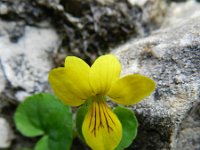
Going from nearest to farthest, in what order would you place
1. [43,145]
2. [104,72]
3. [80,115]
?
[104,72], [80,115], [43,145]

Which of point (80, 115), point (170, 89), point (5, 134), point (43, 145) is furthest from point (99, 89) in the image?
point (5, 134)

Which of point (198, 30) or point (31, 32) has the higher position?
point (198, 30)

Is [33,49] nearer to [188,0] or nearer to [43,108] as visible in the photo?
[43,108]

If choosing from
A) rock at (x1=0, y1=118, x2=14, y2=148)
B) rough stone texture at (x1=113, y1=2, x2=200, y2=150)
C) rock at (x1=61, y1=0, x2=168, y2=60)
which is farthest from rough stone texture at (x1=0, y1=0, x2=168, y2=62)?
rock at (x1=0, y1=118, x2=14, y2=148)

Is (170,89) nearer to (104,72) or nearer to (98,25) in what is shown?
(104,72)

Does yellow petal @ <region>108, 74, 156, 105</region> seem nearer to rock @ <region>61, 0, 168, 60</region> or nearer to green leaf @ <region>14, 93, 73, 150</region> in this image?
green leaf @ <region>14, 93, 73, 150</region>

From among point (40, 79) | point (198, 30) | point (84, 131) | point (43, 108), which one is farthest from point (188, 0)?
point (84, 131)
